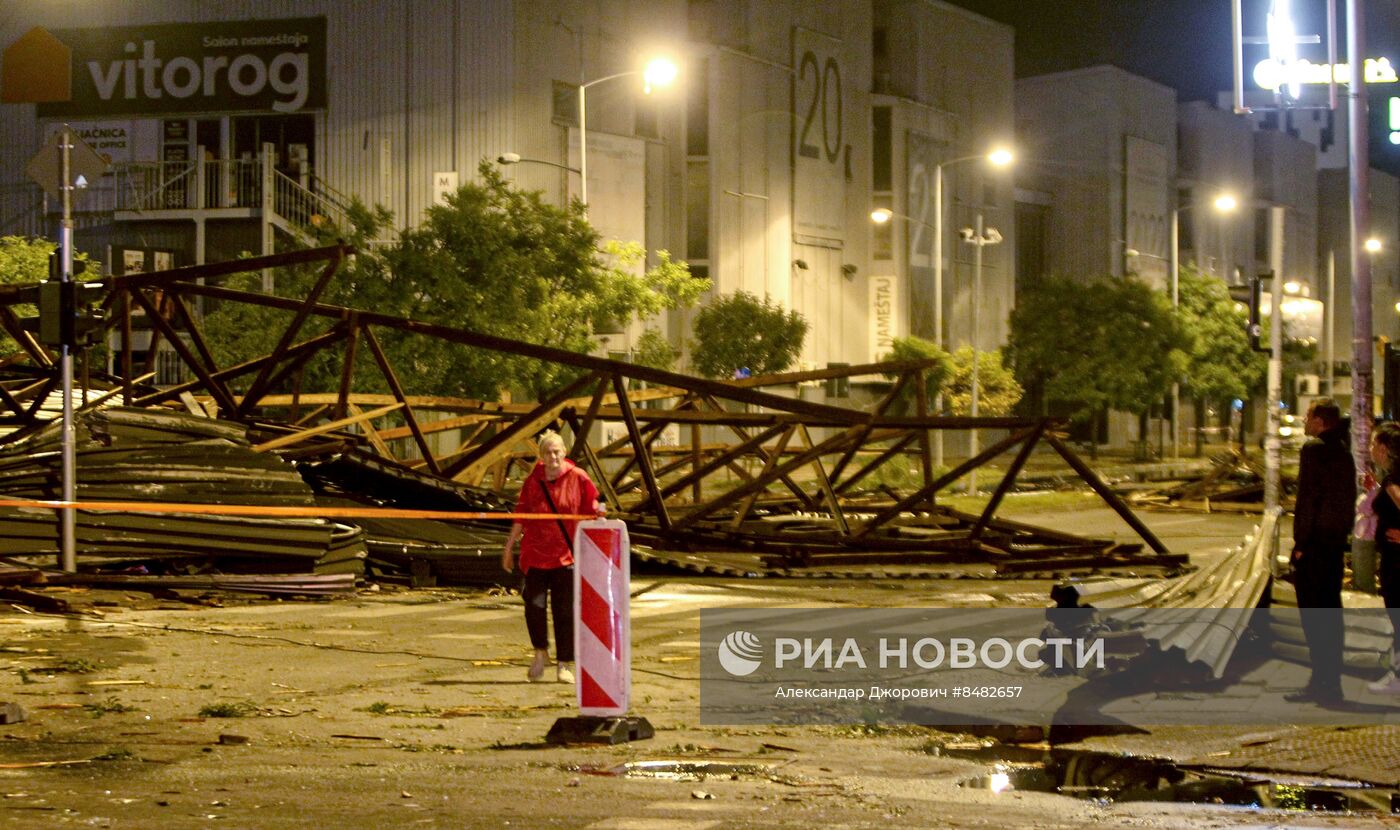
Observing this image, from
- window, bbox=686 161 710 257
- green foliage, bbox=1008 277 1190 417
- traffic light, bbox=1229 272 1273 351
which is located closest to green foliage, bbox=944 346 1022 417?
green foliage, bbox=1008 277 1190 417

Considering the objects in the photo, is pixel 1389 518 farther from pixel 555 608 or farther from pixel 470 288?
pixel 470 288

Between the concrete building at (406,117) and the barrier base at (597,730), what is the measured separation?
98.7 ft

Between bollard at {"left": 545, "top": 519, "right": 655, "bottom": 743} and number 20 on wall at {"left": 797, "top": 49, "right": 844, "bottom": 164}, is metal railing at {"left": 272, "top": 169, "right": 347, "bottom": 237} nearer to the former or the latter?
number 20 on wall at {"left": 797, "top": 49, "right": 844, "bottom": 164}

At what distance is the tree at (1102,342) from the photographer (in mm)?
56750

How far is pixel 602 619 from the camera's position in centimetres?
814

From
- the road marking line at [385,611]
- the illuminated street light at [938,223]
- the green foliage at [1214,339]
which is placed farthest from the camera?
the green foliage at [1214,339]

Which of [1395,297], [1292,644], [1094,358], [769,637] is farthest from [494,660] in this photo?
[1395,297]

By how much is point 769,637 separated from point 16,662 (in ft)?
16.9

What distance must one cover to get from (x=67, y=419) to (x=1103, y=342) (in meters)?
48.4

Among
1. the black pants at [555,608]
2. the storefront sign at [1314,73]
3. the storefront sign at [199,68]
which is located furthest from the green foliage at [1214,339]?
the black pants at [555,608]

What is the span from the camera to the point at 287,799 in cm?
648

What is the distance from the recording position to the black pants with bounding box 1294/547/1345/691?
8750mm

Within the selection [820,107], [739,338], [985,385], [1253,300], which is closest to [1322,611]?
[1253,300]

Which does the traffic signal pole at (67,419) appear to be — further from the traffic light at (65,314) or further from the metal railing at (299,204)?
the metal railing at (299,204)
